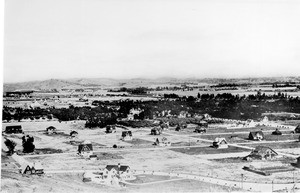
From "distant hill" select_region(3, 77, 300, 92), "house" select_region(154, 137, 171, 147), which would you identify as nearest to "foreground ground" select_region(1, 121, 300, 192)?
"house" select_region(154, 137, 171, 147)

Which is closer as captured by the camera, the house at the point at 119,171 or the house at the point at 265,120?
the house at the point at 119,171

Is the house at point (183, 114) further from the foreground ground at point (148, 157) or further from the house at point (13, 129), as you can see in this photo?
the house at point (13, 129)

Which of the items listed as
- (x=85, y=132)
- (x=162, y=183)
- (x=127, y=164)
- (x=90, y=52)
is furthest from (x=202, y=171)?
(x=90, y=52)

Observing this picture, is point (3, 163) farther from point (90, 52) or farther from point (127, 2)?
point (127, 2)

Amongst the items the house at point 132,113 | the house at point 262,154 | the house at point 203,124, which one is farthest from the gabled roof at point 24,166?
the house at point 262,154

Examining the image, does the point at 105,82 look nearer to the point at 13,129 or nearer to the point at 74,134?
the point at 74,134

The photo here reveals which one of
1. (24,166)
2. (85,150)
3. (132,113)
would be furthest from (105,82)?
(24,166)
